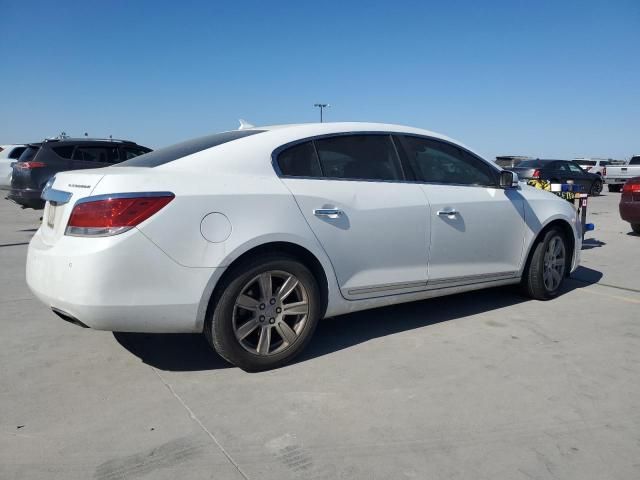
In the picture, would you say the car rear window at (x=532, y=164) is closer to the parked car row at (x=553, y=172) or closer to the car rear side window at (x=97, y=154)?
the parked car row at (x=553, y=172)

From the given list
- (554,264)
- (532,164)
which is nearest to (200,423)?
(554,264)

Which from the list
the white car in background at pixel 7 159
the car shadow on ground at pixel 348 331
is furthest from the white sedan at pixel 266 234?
the white car in background at pixel 7 159

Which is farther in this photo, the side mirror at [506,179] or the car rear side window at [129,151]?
the car rear side window at [129,151]

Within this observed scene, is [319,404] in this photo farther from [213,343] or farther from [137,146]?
[137,146]

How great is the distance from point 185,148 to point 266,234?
0.93 metres

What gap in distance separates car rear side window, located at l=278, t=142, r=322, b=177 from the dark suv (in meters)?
7.28

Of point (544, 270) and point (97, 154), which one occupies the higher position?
point (97, 154)

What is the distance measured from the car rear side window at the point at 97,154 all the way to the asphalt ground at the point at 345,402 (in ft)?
20.3

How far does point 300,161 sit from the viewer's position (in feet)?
11.8

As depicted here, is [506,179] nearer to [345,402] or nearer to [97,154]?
[345,402]


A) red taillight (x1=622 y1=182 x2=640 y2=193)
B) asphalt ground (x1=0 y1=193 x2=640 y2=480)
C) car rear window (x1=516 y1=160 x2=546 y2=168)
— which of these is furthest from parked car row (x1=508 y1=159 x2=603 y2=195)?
asphalt ground (x1=0 y1=193 x2=640 y2=480)

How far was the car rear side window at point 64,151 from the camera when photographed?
9945mm

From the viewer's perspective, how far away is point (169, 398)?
9.99 feet

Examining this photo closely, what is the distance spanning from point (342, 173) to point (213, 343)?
1430mm
